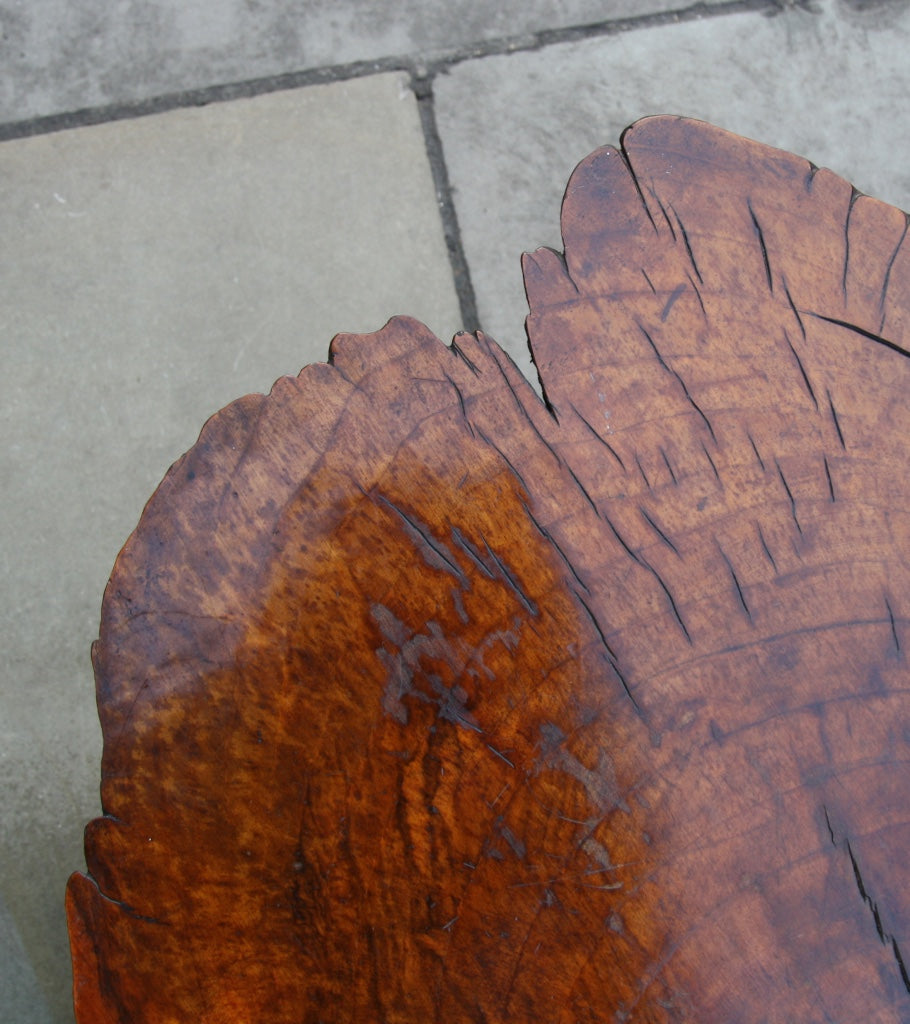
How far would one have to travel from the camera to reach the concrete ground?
1458mm

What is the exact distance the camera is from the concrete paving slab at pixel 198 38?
1.62 meters

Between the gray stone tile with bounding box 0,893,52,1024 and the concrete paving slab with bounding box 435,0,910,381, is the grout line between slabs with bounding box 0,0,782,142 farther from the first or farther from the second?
the gray stone tile with bounding box 0,893,52,1024

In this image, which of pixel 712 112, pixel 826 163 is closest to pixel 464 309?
pixel 712 112

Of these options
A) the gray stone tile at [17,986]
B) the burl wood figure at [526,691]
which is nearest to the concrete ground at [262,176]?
the gray stone tile at [17,986]

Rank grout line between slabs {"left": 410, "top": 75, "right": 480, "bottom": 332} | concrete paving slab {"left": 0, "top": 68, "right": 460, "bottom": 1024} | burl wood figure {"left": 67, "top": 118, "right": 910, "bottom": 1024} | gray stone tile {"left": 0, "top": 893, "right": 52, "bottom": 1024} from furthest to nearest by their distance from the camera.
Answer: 1. grout line between slabs {"left": 410, "top": 75, "right": 480, "bottom": 332}
2. concrete paving slab {"left": 0, "top": 68, "right": 460, "bottom": 1024}
3. gray stone tile {"left": 0, "top": 893, "right": 52, "bottom": 1024}
4. burl wood figure {"left": 67, "top": 118, "right": 910, "bottom": 1024}

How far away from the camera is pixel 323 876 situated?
0.61 metres

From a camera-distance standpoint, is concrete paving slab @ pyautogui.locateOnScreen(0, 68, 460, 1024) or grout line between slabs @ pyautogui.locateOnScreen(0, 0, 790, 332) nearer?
concrete paving slab @ pyautogui.locateOnScreen(0, 68, 460, 1024)

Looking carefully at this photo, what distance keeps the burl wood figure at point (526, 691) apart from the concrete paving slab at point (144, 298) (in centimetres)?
82

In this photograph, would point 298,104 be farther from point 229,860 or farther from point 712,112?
point 229,860

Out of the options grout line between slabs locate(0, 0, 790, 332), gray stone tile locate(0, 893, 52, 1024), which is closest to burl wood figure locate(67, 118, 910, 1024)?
gray stone tile locate(0, 893, 52, 1024)

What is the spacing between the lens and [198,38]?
164 cm

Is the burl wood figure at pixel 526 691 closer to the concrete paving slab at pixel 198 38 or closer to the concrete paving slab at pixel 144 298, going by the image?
the concrete paving slab at pixel 144 298

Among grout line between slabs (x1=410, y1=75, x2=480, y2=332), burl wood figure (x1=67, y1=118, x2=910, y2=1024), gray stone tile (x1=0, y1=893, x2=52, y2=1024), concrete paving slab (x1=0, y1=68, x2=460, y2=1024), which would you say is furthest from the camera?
grout line between slabs (x1=410, y1=75, x2=480, y2=332)

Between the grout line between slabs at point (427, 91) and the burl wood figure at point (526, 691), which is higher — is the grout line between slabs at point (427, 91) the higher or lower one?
the higher one
